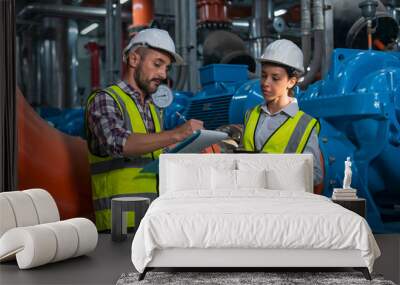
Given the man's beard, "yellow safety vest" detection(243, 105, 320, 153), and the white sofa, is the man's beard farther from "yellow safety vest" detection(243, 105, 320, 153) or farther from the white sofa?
the white sofa

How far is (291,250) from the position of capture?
114 inches

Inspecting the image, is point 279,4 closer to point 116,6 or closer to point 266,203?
point 116,6

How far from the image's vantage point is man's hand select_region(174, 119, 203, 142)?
376cm

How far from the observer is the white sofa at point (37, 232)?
3.12 meters

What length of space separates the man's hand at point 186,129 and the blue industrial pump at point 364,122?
1080 mm

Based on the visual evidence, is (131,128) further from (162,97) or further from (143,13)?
(143,13)

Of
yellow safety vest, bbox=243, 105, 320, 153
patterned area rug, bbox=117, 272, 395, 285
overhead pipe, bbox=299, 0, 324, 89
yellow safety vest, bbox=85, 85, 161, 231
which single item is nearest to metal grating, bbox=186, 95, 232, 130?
overhead pipe, bbox=299, 0, 324, 89

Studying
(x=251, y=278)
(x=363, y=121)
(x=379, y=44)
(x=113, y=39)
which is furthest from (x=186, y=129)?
(x=113, y=39)

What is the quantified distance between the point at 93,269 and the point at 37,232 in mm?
328

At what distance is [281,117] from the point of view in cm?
409

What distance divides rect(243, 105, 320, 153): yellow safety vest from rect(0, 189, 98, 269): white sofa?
4.11 feet

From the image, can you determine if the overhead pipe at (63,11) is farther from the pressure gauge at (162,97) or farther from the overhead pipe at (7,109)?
the overhead pipe at (7,109)

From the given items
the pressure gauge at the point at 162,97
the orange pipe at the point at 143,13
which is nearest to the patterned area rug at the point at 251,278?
the pressure gauge at the point at 162,97

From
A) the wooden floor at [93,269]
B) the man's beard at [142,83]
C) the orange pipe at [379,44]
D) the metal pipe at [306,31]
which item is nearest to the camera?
the wooden floor at [93,269]
